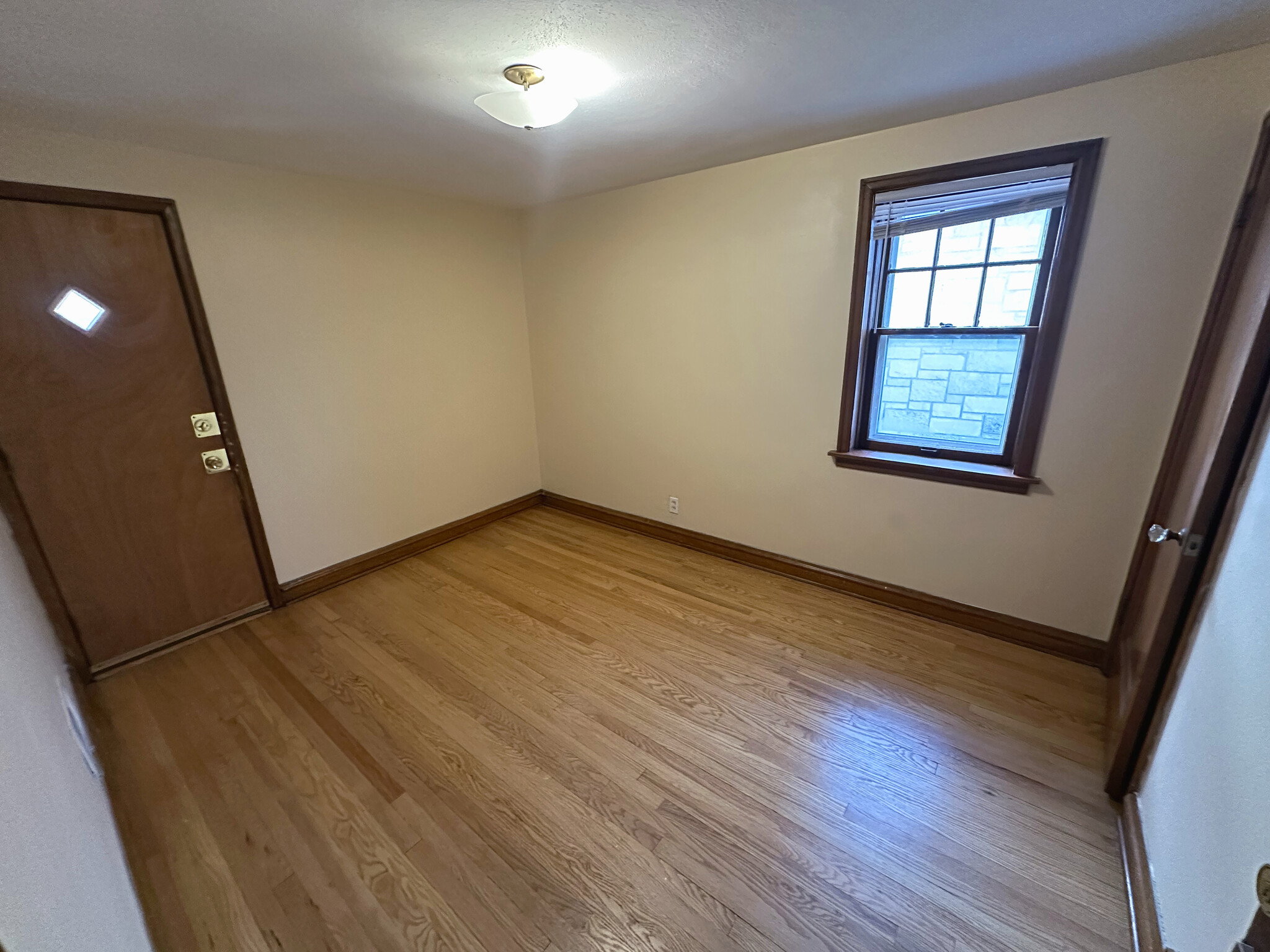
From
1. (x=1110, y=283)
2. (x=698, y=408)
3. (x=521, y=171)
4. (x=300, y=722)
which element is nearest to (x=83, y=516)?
(x=300, y=722)

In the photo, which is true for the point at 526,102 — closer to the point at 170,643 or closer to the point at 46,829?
the point at 46,829

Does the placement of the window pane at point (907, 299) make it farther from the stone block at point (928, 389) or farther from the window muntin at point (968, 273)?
the stone block at point (928, 389)

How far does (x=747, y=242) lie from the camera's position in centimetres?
266

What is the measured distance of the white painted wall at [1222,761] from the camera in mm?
884

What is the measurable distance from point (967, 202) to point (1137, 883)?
2392 mm

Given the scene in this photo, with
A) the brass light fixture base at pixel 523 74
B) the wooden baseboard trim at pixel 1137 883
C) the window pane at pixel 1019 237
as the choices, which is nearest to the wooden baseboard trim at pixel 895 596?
the wooden baseboard trim at pixel 1137 883

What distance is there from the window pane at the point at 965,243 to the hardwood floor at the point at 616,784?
5.73 feet

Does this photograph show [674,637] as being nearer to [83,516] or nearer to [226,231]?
[83,516]

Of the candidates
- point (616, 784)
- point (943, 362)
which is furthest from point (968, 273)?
point (616, 784)

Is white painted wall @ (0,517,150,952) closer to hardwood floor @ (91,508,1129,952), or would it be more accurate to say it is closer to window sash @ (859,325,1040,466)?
hardwood floor @ (91,508,1129,952)

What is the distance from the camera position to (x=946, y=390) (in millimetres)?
2377

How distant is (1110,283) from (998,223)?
18.9 inches

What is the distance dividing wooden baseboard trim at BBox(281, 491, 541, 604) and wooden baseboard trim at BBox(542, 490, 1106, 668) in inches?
36.9

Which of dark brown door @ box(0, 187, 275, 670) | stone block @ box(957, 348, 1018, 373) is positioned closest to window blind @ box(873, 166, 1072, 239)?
stone block @ box(957, 348, 1018, 373)
